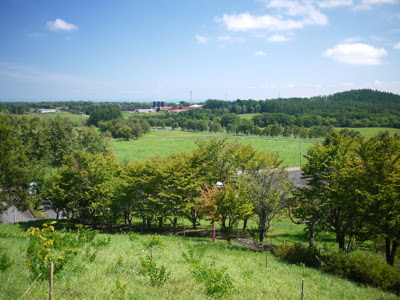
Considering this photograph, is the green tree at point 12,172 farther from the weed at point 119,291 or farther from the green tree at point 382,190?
the green tree at point 382,190

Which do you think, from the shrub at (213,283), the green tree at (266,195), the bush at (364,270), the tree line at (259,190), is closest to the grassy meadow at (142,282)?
the shrub at (213,283)

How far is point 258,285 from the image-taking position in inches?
431

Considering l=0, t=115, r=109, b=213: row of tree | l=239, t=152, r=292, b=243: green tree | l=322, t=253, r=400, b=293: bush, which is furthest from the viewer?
l=0, t=115, r=109, b=213: row of tree

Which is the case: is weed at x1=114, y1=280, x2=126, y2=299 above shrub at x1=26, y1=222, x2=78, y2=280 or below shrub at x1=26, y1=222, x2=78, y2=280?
below

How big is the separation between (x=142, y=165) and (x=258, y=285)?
61.1ft

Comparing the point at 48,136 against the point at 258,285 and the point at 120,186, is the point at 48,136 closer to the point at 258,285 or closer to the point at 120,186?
the point at 120,186

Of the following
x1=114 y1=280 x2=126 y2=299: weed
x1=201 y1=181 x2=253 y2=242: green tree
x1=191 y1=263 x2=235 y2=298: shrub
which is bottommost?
x1=201 y1=181 x2=253 y2=242: green tree

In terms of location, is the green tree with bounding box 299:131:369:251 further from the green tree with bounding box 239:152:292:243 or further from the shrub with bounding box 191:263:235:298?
the shrub with bounding box 191:263:235:298

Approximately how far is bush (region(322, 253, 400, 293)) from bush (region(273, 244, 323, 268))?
41.6 inches

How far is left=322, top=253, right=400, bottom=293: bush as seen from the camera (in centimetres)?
1349

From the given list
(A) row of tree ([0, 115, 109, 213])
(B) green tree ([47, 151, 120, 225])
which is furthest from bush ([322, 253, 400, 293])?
(A) row of tree ([0, 115, 109, 213])

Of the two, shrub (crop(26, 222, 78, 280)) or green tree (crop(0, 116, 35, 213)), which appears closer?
shrub (crop(26, 222, 78, 280))

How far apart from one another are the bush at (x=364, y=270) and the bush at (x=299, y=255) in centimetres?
106

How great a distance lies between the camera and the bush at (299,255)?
17625 mm
